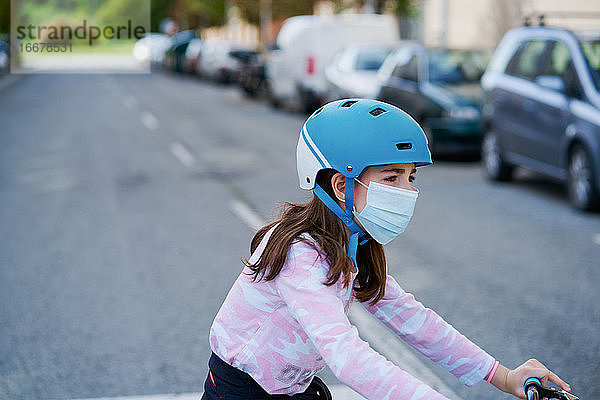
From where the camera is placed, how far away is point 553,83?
31.8ft

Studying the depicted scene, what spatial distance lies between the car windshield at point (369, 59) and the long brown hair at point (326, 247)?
49.7ft

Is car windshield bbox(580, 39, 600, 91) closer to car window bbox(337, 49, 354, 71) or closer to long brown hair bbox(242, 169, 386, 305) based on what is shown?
long brown hair bbox(242, 169, 386, 305)

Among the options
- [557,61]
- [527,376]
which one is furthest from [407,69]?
[527,376]

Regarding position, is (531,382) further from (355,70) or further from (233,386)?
→ (355,70)

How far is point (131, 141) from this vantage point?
1706 cm

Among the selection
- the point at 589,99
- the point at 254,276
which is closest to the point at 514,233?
the point at 589,99

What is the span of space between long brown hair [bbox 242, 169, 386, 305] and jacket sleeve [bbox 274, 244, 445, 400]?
3 cm

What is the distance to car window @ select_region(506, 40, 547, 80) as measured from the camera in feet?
34.8

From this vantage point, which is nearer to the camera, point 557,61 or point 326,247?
point 326,247

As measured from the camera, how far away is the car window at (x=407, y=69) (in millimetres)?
14414

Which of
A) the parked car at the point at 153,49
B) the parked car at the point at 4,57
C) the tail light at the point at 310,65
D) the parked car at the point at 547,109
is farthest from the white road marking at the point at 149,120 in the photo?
the parked car at the point at 153,49

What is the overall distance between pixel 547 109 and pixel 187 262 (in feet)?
14.9

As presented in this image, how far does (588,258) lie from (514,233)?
110 centimetres

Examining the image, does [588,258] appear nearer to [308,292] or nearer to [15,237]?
[15,237]
